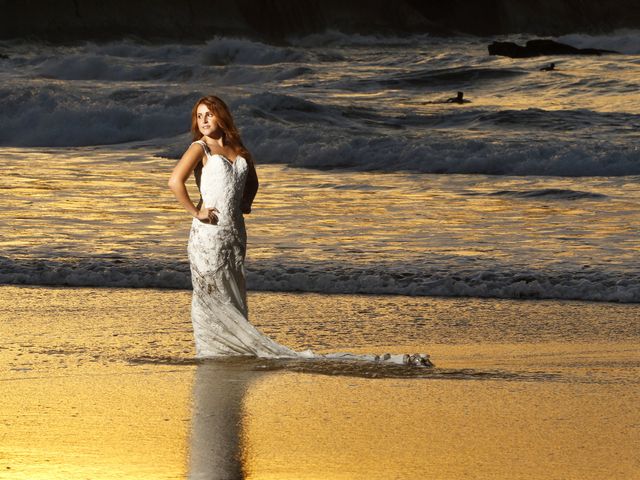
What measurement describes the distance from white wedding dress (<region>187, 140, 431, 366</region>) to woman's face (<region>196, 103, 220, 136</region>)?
0.29 ft

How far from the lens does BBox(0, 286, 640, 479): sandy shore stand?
4.82 meters

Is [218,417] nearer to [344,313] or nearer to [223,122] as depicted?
[223,122]

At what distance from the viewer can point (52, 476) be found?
4.57 m

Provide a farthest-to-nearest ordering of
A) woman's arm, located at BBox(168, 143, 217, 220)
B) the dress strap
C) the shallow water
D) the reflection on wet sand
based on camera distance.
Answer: the shallow water
the dress strap
woman's arm, located at BBox(168, 143, 217, 220)
the reflection on wet sand

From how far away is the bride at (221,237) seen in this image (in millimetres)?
6348

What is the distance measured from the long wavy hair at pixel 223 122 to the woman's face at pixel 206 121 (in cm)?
1

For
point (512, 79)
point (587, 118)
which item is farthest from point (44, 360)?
point (512, 79)

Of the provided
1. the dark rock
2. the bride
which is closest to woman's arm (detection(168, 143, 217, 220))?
the bride

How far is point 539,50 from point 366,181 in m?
27.5

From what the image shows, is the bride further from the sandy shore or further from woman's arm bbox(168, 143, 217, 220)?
the sandy shore

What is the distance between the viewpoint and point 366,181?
16734 millimetres

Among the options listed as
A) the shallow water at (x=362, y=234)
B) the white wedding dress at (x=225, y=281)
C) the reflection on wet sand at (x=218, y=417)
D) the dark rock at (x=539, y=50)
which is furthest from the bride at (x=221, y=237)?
the dark rock at (x=539, y=50)

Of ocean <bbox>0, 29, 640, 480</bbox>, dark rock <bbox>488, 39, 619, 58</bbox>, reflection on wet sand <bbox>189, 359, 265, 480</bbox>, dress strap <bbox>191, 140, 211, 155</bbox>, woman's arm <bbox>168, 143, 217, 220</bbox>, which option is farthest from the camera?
dark rock <bbox>488, 39, 619, 58</bbox>

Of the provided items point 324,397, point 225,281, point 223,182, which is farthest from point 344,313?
point 324,397
